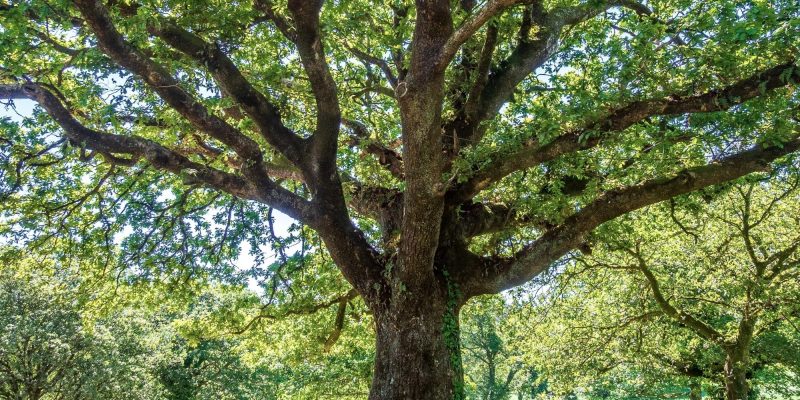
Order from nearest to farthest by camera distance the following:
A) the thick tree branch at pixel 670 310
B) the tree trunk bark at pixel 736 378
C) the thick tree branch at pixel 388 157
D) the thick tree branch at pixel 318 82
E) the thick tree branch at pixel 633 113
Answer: the thick tree branch at pixel 633 113 < the thick tree branch at pixel 318 82 < the thick tree branch at pixel 388 157 < the thick tree branch at pixel 670 310 < the tree trunk bark at pixel 736 378

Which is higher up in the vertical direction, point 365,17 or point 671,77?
point 365,17

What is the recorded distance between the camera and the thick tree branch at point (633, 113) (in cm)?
444

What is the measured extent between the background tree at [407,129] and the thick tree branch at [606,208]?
0.9 inches

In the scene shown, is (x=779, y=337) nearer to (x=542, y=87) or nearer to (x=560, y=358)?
(x=560, y=358)

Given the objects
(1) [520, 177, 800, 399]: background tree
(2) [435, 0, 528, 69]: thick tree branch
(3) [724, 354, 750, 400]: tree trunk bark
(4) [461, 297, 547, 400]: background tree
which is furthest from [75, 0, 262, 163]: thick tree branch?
(4) [461, 297, 547, 400]: background tree

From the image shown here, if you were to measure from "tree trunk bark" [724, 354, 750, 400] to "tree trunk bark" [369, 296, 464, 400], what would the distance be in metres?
8.31

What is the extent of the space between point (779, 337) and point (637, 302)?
13.7 feet

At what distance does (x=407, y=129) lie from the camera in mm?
4836

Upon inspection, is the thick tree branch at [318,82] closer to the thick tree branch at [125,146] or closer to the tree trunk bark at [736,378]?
the thick tree branch at [125,146]

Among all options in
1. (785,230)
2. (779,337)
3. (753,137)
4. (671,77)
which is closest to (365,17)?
(671,77)

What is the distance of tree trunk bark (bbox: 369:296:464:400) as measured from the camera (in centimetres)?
565

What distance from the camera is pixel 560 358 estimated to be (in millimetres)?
12320

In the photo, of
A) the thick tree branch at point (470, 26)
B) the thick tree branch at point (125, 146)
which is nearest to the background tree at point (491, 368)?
the thick tree branch at point (125, 146)

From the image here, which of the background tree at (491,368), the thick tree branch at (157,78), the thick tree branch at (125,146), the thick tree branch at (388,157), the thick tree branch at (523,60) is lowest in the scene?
the thick tree branch at (125,146)
